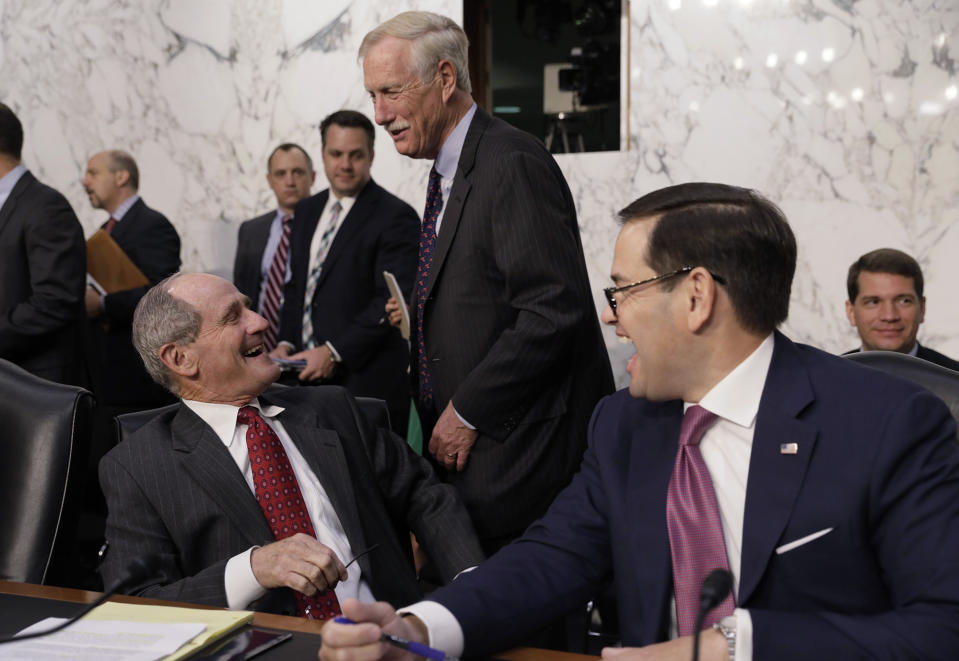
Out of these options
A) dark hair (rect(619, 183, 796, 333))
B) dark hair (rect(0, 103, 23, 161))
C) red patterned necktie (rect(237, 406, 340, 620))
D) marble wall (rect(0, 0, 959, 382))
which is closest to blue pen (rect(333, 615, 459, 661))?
dark hair (rect(619, 183, 796, 333))

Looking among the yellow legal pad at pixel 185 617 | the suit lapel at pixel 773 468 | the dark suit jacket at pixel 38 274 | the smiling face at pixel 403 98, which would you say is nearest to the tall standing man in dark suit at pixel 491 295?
the smiling face at pixel 403 98

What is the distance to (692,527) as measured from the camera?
1585 mm

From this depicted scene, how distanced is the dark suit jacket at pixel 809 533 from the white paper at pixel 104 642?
380mm

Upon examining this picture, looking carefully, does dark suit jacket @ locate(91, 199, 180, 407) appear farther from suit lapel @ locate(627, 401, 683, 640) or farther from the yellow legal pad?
suit lapel @ locate(627, 401, 683, 640)

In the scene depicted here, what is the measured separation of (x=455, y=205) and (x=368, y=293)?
1466 mm

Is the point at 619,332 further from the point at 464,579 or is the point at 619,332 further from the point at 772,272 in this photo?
the point at 464,579

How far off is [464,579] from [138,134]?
5045 mm

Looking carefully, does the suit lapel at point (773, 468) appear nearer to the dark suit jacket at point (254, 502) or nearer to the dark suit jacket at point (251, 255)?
the dark suit jacket at point (254, 502)

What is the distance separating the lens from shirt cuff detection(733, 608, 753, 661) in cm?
135

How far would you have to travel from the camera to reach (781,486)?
4.97 feet

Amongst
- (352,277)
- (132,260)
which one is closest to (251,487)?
(352,277)

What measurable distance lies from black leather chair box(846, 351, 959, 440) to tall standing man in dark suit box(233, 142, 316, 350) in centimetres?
287

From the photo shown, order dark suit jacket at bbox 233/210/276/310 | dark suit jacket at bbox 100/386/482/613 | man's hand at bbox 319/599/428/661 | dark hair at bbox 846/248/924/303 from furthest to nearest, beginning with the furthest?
dark suit jacket at bbox 233/210/276/310
dark hair at bbox 846/248/924/303
dark suit jacket at bbox 100/386/482/613
man's hand at bbox 319/599/428/661

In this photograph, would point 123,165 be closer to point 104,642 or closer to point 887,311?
point 887,311
